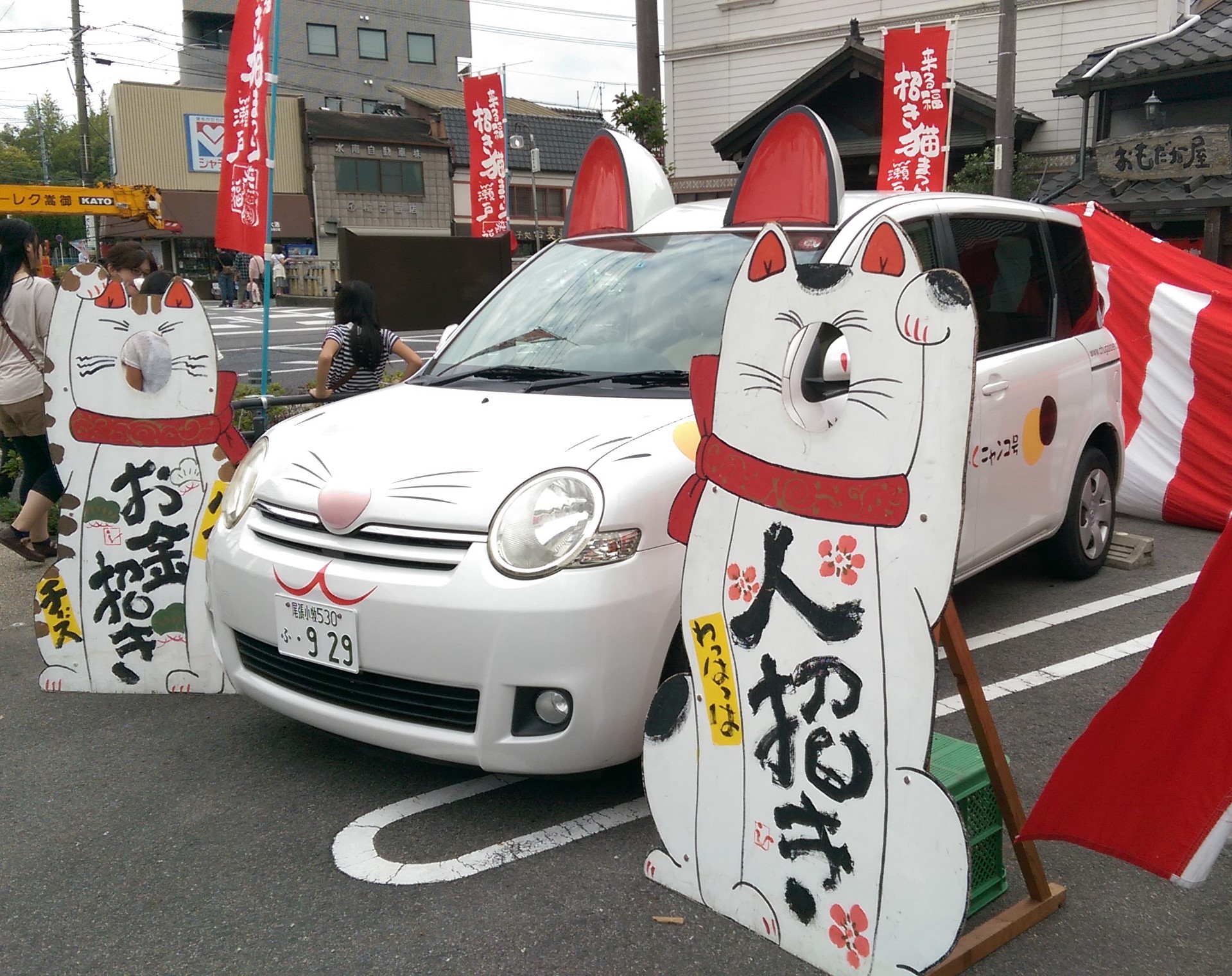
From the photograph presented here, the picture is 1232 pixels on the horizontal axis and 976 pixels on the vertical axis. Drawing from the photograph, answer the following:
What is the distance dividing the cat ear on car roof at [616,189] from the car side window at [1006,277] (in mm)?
1185

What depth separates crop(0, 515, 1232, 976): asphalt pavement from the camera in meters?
2.46

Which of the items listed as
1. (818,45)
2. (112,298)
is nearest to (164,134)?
(818,45)

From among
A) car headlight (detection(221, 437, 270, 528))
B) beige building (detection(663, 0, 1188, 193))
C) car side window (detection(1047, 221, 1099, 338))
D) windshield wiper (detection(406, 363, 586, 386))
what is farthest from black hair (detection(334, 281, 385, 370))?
beige building (detection(663, 0, 1188, 193))

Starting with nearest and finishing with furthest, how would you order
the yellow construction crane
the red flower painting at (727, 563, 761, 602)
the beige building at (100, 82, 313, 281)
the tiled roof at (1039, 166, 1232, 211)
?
1. the red flower painting at (727, 563, 761, 602)
2. the tiled roof at (1039, 166, 1232, 211)
3. the yellow construction crane
4. the beige building at (100, 82, 313, 281)

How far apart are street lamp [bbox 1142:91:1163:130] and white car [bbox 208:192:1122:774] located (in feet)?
35.6

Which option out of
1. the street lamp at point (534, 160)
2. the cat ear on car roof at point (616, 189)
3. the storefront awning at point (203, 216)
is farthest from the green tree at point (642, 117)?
the storefront awning at point (203, 216)

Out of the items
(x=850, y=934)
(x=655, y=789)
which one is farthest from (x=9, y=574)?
(x=850, y=934)

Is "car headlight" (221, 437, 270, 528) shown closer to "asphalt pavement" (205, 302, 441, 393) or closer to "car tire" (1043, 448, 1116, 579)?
"car tire" (1043, 448, 1116, 579)

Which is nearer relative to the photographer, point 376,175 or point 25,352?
point 25,352

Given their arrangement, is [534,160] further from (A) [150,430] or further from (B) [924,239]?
(B) [924,239]

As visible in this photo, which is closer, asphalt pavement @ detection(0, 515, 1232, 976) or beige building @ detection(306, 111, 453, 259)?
asphalt pavement @ detection(0, 515, 1232, 976)

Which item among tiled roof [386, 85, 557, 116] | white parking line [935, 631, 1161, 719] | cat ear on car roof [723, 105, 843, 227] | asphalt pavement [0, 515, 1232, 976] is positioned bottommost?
asphalt pavement [0, 515, 1232, 976]

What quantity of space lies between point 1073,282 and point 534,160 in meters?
25.8

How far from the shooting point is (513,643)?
107 inches
